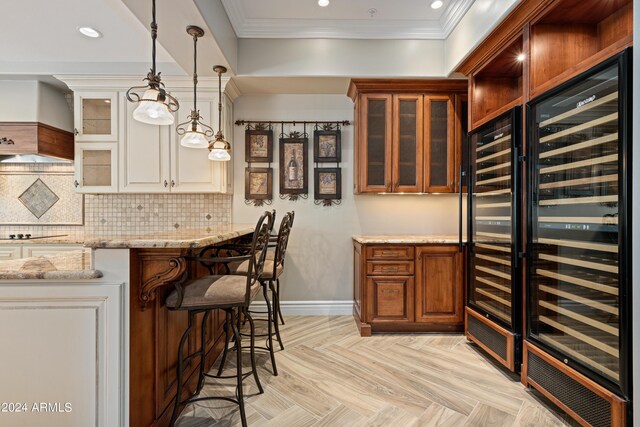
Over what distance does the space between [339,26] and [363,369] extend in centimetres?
308

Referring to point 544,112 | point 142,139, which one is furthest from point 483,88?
point 142,139

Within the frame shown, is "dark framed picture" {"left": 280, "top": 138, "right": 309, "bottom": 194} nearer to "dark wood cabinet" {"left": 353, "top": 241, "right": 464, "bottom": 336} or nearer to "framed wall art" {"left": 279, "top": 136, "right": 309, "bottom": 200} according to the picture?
"framed wall art" {"left": 279, "top": 136, "right": 309, "bottom": 200}

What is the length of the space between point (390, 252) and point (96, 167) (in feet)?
10.4

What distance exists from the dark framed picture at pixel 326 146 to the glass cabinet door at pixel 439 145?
98 cm

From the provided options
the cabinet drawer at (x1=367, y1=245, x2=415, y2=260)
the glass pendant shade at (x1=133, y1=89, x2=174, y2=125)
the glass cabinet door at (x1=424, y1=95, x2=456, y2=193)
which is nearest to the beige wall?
the glass cabinet door at (x1=424, y1=95, x2=456, y2=193)

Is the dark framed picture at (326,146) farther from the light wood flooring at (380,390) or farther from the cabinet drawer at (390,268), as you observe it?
the light wood flooring at (380,390)

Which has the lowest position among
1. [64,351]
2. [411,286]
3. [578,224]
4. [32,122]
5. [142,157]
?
[411,286]

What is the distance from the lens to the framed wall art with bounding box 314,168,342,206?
3.62m

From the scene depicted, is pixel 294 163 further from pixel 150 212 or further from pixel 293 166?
pixel 150 212

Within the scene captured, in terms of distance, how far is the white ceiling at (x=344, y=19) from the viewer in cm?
282

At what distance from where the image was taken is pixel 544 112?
1.90 m

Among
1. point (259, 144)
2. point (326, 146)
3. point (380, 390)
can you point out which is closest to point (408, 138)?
point (326, 146)

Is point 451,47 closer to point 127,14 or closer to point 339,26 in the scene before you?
point 339,26

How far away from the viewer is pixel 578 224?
167cm
